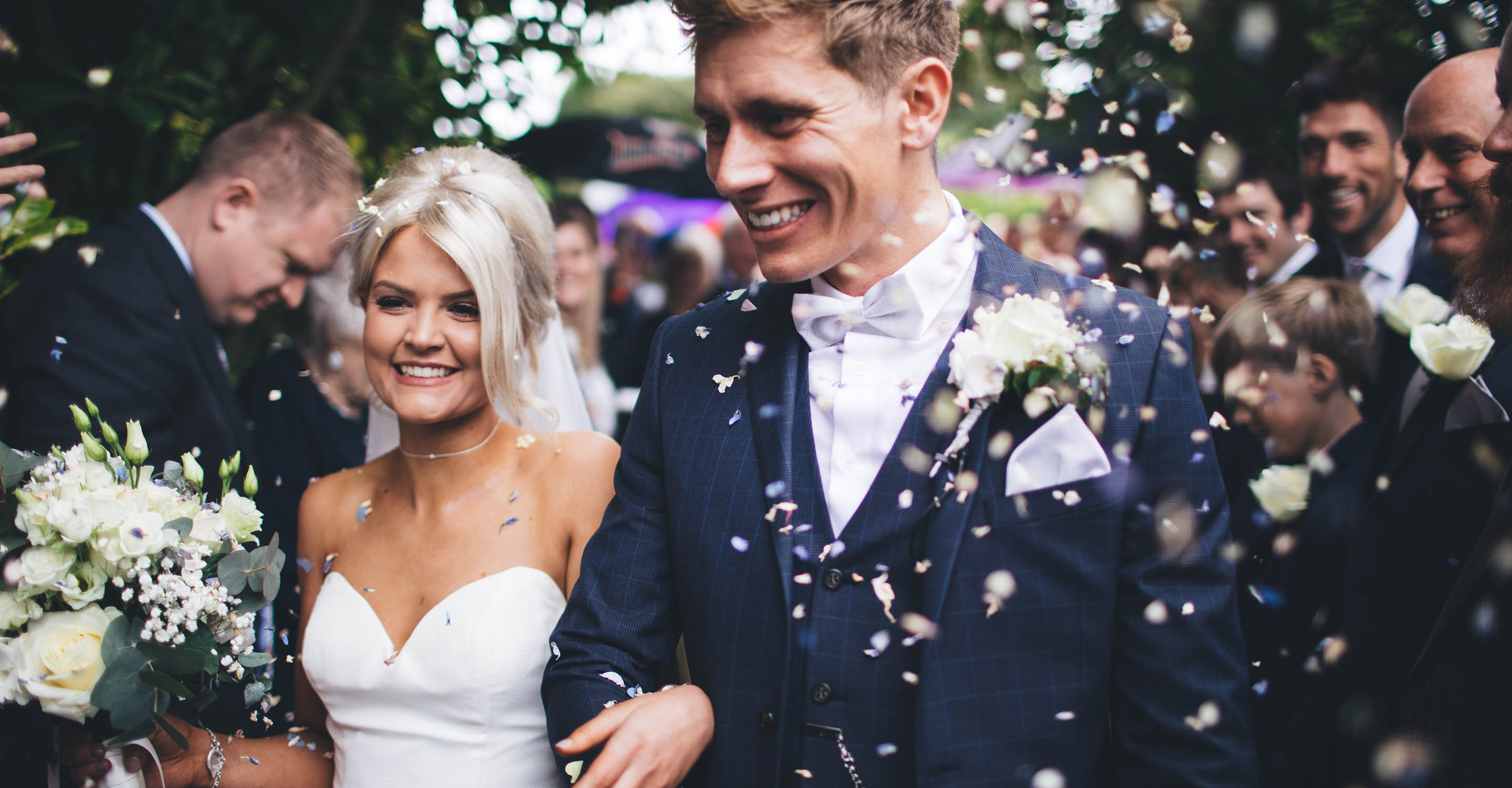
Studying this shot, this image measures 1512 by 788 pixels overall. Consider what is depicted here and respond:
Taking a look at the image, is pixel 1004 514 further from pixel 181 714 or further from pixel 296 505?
pixel 296 505

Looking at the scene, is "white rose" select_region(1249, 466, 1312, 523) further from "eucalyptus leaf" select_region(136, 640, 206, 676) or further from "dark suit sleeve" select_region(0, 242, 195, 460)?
"dark suit sleeve" select_region(0, 242, 195, 460)

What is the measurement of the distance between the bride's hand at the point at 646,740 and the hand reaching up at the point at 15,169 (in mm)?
1923

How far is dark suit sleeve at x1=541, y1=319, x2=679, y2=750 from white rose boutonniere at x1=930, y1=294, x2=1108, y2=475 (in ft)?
2.12

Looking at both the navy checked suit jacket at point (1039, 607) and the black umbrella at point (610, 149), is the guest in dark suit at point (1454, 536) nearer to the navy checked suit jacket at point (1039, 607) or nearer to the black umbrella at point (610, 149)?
the navy checked suit jacket at point (1039, 607)

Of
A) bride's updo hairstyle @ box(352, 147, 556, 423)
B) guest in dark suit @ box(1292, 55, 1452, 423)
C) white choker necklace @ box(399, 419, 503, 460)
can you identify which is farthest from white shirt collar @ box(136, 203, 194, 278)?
guest in dark suit @ box(1292, 55, 1452, 423)

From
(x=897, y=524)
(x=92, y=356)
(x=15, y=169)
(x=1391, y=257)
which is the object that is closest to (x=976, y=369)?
(x=897, y=524)

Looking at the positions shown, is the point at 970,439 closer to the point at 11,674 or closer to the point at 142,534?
the point at 142,534

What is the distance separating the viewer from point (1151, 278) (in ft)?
18.1

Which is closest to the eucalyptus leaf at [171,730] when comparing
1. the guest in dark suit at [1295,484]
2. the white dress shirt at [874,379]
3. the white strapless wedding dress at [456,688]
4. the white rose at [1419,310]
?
the white strapless wedding dress at [456,688]

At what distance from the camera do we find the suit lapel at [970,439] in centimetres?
177

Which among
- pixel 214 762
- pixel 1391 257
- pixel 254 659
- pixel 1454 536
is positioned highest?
pixel 1391 257

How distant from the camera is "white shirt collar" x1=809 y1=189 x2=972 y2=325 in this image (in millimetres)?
1971

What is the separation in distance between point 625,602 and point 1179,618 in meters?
1.08

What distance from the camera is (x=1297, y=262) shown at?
4.52m
